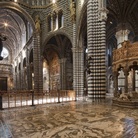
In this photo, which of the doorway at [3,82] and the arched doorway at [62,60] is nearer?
the arched doorway at [62,60]

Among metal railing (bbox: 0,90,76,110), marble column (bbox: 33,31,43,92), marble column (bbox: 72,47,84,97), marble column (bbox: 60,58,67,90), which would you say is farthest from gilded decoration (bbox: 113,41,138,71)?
marble column (bbox: 60,58,67,90)

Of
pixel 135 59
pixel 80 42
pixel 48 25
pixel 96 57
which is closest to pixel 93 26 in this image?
pixel 96 57

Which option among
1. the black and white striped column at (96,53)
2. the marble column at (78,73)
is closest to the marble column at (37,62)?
the marble column at (78,73)

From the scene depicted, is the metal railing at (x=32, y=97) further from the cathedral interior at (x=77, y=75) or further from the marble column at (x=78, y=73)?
the marble column at (x=78, y=73)

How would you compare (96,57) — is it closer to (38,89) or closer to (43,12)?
(38,89)

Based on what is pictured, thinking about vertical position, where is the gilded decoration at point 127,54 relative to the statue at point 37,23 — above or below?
below

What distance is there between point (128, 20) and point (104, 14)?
26.1 ft

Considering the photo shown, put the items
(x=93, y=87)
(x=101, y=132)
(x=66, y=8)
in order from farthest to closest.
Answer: (x=66, y=8)
(x=93, y=87)
(x=101, y=132)

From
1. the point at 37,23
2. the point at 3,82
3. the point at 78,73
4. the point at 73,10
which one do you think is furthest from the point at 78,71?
the point at 3,82

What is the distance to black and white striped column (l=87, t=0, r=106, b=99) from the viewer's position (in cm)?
1287

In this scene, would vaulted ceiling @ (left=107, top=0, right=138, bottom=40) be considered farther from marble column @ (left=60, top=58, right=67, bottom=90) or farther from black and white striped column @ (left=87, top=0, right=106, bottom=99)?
marble column @ (left=60, top=58, right=67, bottom=90)

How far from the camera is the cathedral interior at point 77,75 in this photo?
18.5 ft

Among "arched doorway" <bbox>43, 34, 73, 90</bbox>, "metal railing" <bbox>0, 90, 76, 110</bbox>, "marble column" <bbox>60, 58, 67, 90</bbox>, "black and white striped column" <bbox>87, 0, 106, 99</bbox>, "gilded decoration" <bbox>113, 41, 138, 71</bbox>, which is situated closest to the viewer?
"gilded decoration" <bbox>113, 41, 138, 71</bbox>

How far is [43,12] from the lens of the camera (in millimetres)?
24891
